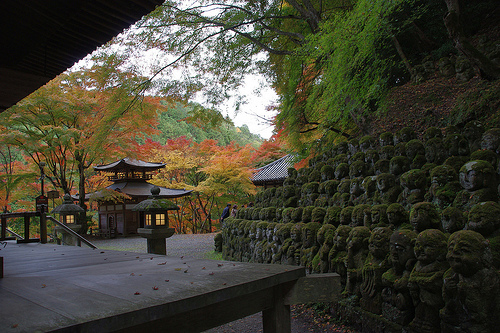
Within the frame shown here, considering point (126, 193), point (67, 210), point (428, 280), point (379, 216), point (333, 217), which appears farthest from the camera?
point (126, 193)

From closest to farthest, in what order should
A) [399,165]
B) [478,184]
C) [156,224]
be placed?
[478,184], [399,165], [156,224]

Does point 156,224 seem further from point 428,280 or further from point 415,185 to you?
point 428,280

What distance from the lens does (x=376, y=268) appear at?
4.04m

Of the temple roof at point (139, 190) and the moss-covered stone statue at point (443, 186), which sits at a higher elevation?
the temple roof at point (139, 190)

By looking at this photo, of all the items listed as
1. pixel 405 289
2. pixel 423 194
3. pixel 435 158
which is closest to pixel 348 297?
pixel 405 289

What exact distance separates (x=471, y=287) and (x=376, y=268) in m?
1.15

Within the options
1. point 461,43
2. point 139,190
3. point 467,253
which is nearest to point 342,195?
point 467,253

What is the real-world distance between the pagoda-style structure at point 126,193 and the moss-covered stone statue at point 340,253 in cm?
1466

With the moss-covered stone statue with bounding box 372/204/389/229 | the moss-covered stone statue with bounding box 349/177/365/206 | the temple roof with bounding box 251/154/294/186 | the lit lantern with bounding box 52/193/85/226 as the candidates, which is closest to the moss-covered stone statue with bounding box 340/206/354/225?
the moss-covered stone statue with bounding box 372/204/389/229

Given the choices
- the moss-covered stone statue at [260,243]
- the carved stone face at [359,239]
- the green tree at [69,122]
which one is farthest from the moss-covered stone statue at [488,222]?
the green tree at [69,122]

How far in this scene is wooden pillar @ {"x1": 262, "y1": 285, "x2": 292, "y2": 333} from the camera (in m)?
2.55

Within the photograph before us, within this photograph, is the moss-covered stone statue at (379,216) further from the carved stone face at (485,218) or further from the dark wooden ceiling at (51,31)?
the dark wooden ceiling at (51,31)

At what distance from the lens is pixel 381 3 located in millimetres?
5984

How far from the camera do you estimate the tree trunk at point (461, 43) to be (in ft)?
19.1
